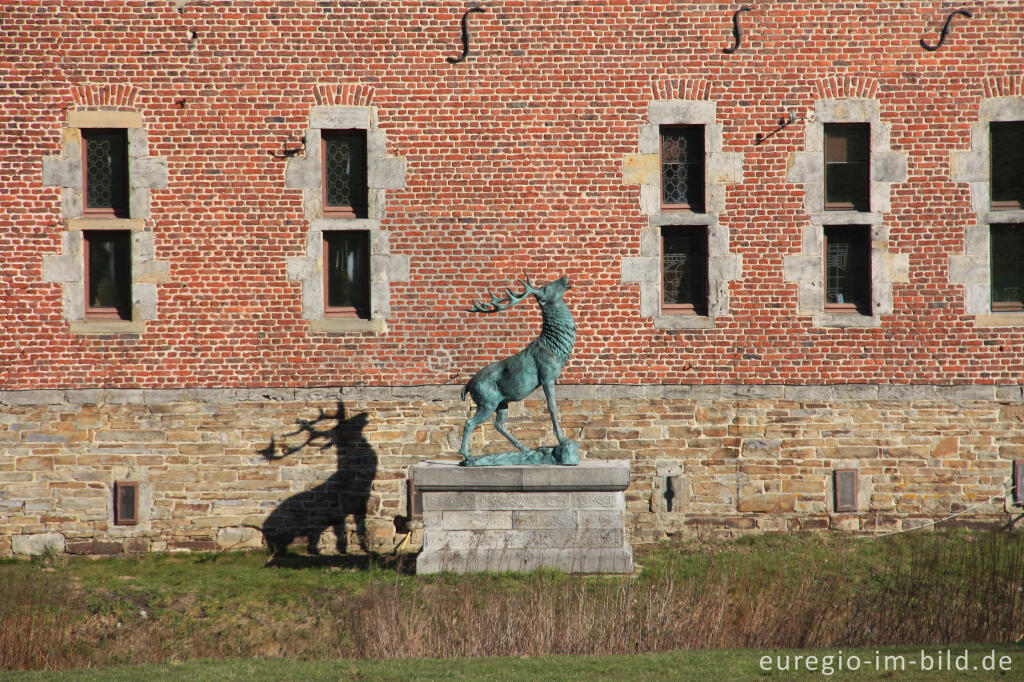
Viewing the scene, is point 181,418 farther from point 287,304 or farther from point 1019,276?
point 1019,276

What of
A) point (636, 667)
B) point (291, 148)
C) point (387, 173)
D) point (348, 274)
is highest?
point (291, 148)

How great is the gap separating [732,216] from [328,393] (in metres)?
4.98

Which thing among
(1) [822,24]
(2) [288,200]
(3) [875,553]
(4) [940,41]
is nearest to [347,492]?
(2) [288,200]

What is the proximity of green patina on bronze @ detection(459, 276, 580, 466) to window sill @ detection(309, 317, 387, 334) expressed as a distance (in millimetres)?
2120

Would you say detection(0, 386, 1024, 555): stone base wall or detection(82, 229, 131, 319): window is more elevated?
detection(82, 229, 131, 319): window

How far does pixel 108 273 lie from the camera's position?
Answer: 12.7m

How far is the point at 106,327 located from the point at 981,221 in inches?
389

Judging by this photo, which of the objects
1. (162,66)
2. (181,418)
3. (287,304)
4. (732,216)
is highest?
(162,66)

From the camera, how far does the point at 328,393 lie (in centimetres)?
1260

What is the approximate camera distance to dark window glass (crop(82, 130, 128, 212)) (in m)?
12.7

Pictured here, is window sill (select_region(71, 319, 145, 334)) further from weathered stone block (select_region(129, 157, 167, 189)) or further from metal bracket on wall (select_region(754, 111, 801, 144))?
metal bracket on wall (select_region(754, 111, 801, 144))

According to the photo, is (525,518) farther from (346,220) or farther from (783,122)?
(783,122)

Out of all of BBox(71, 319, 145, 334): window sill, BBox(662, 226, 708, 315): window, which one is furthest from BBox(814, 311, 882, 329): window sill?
BBox(71, 319, 145, 334): window sill

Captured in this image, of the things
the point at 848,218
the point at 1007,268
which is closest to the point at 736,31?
the point at 848,218
